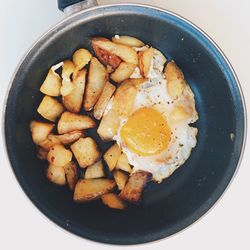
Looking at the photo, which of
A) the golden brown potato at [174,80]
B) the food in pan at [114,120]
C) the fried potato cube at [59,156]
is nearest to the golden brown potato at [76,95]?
the food in pan at [114,120]

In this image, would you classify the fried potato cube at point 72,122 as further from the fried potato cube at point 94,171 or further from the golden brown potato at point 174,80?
the golden brown potato at point 174,80

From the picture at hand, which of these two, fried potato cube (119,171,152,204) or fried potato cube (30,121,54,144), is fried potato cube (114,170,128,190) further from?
fried potato cube (30,121,54,144)

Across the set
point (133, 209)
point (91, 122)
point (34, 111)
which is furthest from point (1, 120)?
point (133, 209)

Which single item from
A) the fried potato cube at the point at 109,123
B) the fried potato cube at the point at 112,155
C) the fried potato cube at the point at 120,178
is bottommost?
the fried potato cube at the point at 120,178

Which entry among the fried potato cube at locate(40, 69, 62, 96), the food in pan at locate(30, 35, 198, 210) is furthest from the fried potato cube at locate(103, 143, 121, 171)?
the fried potato cube at locate(40, 69, 62, 96)

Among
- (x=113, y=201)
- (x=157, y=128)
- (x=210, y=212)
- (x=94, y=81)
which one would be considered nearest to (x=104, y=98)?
(x=94, y=81)

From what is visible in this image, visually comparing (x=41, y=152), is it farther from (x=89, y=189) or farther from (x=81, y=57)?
(x=81, y=57)
